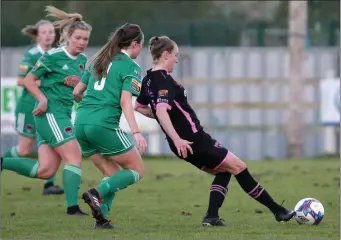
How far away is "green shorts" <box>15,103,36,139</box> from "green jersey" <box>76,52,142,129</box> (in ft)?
13.6

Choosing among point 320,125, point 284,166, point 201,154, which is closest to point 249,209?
point 201,154

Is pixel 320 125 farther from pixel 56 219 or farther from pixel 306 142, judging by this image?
pixel 56 219

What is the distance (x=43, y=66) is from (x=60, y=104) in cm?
43

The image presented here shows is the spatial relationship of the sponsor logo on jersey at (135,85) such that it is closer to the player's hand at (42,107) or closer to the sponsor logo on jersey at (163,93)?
the sponsor logo on jersey at (163,93)

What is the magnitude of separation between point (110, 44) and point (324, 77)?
12.8 m

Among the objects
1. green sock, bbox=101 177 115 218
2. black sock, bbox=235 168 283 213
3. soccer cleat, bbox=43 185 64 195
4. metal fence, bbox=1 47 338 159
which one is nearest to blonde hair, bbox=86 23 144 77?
green sock, bbox=101 177 115 218

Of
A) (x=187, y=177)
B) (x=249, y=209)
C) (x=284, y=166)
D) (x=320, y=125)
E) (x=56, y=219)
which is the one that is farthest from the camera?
(x=320, y=125)

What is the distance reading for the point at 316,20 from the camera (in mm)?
21078

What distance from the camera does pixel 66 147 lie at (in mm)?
9953

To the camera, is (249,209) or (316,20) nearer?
(249,209)

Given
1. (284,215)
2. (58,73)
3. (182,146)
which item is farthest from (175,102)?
(58,73)

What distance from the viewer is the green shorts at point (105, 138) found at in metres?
8.48

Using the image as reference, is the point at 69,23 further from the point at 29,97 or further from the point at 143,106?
the point at 29,97

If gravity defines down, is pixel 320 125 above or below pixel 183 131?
below
